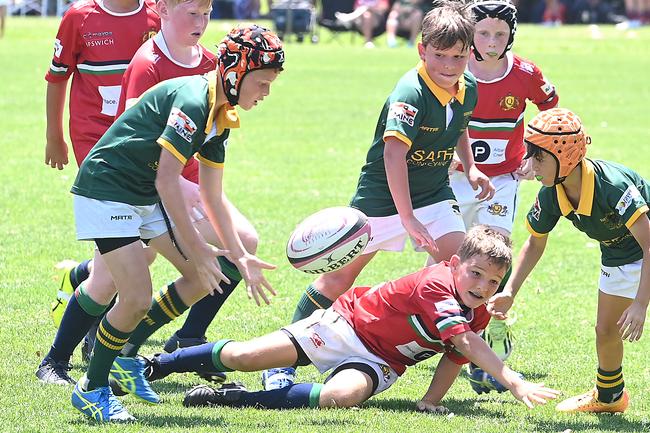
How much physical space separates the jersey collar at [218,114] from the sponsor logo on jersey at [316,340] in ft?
3.67

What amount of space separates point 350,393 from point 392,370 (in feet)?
0.98

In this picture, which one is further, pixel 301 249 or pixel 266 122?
pixel 266 122

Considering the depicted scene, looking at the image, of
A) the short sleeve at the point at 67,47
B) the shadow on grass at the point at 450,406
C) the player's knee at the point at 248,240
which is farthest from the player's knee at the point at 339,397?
the short sleeve at the point at 67,47

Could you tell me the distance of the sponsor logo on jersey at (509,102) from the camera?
6.78 meters

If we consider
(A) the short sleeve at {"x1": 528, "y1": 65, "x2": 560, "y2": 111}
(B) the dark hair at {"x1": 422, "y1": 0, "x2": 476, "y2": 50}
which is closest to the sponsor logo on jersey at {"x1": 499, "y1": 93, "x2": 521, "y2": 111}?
(A) the short sleeve at {"x1": 528, "y1": 65, "x2": 560, "y2": 111}

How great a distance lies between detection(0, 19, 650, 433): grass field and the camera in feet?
17.0

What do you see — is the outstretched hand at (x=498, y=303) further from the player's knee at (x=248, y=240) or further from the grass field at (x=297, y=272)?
the player's knee at (x=248, y=240)

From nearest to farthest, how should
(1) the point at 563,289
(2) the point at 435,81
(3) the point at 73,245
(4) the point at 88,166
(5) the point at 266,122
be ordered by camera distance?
(4) the point at 88,166 < (2) the point at 435,81 < (1) the point at 563,289 < (3) the point at 73,245 < (5) the point at 266,122

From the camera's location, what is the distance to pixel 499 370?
16.5ft

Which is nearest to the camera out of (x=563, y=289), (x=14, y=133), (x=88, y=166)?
(x=88, y=166)

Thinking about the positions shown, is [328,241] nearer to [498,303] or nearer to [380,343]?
[380,343]

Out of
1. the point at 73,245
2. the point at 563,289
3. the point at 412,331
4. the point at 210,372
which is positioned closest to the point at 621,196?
the point at 412,331

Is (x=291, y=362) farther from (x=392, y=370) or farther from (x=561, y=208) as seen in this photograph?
(x=561, y=208)

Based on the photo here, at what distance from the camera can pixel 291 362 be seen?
5566 mm
